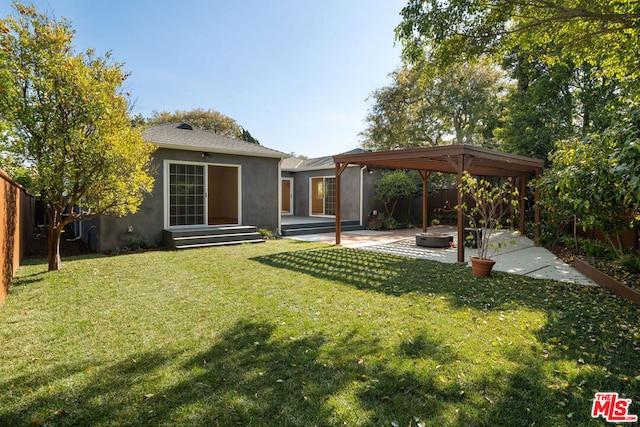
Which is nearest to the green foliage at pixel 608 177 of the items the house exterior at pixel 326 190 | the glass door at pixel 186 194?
the house exterior at pixel 326 190

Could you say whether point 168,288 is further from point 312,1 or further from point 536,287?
point 312,1

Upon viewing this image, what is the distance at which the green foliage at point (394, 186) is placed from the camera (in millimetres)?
14602

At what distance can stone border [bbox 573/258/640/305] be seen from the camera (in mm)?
4734

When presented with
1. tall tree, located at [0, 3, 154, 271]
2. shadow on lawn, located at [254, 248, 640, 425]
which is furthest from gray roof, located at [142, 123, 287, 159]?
shadow on lawn, located at [254, 248, 640, 425]

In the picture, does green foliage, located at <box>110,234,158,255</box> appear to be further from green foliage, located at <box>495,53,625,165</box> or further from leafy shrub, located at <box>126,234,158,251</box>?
green foliage, located at <box>495,53,625,165</box>

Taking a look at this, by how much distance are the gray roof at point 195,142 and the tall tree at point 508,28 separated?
6.05 metres

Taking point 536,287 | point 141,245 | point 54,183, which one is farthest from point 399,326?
point 141,245

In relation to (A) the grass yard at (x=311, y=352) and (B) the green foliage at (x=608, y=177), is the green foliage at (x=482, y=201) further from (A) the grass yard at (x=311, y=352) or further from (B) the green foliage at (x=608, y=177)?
(A) the grass yard at (x=311, y=352)

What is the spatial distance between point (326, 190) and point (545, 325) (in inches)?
508

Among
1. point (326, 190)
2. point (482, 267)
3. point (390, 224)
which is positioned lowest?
point (482, 267)

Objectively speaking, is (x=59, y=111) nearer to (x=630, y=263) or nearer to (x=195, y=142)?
(x=195, y=142)

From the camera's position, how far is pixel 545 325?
378 centimetres

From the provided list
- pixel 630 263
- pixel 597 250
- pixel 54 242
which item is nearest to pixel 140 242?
pixel 54 242

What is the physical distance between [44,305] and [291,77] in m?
13.7
